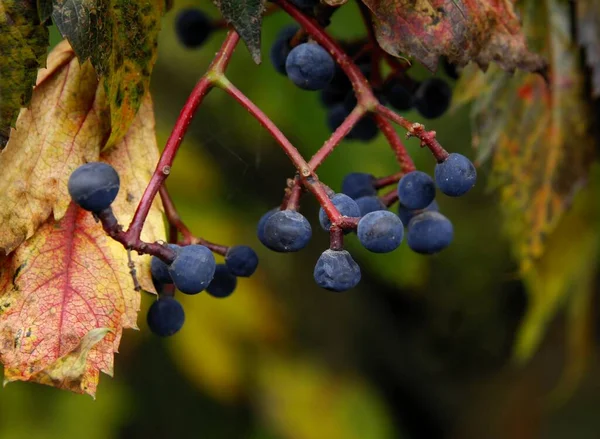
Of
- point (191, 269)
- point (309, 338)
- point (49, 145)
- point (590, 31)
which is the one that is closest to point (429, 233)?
point (191, 269)

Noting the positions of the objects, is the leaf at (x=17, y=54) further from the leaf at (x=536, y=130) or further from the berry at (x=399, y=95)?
the leaf at (x=536, y=130)

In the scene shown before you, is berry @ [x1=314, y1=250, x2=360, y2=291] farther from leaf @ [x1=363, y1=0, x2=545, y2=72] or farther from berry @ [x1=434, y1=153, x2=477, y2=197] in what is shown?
leaf @ [x1=363, y1=0, x2=545, y2=72]

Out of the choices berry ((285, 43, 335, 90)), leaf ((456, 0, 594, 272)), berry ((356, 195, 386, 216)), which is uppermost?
leaf ((456, 0, 594, 272))

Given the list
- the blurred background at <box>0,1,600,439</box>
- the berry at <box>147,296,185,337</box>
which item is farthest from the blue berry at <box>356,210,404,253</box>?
the blurred background at <box>0,1,600,439</box>

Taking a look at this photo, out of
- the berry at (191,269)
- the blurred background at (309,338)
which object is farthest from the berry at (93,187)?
the blurred background at (309,338)

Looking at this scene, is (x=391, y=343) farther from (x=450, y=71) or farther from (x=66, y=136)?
(x=66, y=136)

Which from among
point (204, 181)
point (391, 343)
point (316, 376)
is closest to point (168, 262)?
point (204, 181)
